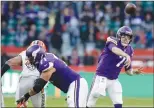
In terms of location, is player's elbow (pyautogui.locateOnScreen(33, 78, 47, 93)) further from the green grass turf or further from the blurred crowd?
the blurred crowd

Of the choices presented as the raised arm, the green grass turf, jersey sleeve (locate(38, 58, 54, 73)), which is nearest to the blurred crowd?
the green grass turf

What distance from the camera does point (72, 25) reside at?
22.5 m

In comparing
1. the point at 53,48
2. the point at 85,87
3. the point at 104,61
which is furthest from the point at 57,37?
the point at 85,87

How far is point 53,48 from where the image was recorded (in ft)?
69.8

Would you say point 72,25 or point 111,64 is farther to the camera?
point 72,25

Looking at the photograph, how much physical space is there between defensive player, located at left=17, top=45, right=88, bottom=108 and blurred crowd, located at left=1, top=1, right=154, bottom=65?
418 inches

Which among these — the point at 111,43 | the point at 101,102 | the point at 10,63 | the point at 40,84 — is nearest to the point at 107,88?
the point at 111,43

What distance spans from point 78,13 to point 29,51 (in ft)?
43.2

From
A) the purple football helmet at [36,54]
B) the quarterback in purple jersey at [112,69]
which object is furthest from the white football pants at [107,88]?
the purple football helmet at [36,54]

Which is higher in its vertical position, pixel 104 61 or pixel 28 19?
pixel 28 19

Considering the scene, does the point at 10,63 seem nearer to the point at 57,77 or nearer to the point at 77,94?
the point at 57,77

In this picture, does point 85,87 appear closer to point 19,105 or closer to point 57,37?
point 19,105

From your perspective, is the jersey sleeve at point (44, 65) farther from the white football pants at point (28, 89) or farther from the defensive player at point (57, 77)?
the white football pants at point (28, 89)

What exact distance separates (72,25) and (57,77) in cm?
1232
